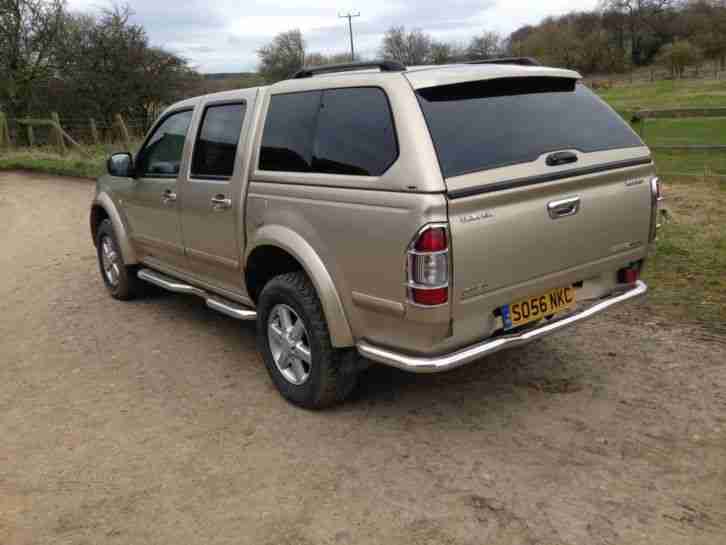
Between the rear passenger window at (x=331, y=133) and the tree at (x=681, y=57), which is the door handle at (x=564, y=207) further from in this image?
the tree at (x=681, y=57)

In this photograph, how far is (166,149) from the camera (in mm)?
5336

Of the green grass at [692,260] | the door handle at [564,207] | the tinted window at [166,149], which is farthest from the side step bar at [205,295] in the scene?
the green grass at [692,260]

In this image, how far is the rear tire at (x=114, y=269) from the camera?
632cm

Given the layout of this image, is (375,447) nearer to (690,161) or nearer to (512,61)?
(512,61)

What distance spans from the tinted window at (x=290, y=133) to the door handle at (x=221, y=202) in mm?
387

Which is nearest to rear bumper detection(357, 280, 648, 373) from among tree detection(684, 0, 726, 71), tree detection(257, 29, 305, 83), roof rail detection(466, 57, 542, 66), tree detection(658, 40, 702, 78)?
roof rail detection(466, 57, 542, 66)

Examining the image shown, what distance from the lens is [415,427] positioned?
3758 millimetres

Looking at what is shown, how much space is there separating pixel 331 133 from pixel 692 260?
397 cm

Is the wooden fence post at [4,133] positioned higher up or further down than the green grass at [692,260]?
higher up

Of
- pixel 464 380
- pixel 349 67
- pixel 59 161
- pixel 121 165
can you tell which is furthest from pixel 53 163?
pixel 464 380

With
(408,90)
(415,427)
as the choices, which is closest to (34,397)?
(415,427)

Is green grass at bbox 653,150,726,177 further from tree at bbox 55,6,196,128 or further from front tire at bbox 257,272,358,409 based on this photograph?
tree at bbox 55,6,196,128

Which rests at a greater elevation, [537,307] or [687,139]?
[687,139]

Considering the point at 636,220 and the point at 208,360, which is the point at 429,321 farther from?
the point at 208,360
